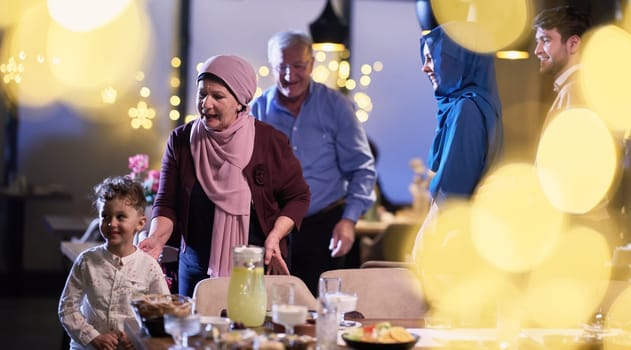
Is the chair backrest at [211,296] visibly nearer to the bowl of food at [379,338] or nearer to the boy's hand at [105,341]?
the boy's hand at [105,341]

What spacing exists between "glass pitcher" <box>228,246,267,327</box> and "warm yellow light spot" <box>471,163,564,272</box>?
0.79 metres

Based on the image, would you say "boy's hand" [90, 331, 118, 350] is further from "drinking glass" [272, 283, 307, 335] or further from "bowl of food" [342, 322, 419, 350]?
"bowl of food" [342, 322, 419, 350]

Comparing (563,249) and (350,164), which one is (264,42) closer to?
(350,164)

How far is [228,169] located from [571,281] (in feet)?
4.45

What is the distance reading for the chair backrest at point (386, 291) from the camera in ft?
12.1

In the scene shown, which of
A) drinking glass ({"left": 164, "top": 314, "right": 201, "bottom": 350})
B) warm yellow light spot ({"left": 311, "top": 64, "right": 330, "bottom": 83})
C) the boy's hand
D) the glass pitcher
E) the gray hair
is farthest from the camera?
warm yellow light spot ({"left": 311, "top": 64, "right": 330, "bottom": 83})

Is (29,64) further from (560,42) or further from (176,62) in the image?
(560,42)

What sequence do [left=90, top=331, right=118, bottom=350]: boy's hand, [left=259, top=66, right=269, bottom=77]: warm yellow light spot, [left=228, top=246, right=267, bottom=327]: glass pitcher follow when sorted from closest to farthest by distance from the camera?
[left=228, top=246, right=267, bottom=327]: glass pitcher → [left=90, top=331, right=118, bottom=350]: boy's hand → [left=259, top=66, right=269, bottom=77]: warm yellow light spot

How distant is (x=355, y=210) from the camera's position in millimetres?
5137

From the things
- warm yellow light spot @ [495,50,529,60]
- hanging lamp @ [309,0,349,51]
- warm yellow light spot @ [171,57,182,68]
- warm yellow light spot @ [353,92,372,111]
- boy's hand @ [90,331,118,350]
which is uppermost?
hanging lamp @ [309,0,349,51]

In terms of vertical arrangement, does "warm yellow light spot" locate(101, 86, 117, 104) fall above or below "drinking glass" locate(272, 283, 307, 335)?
above

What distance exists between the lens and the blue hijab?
3.79 m

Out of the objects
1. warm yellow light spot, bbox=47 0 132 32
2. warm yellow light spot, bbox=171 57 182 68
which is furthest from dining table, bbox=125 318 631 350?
warm yellow light spot, bbox=47 0 132 32

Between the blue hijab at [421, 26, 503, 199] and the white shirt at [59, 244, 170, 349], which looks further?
the blue hijab at [421, 26, 503, 199]
